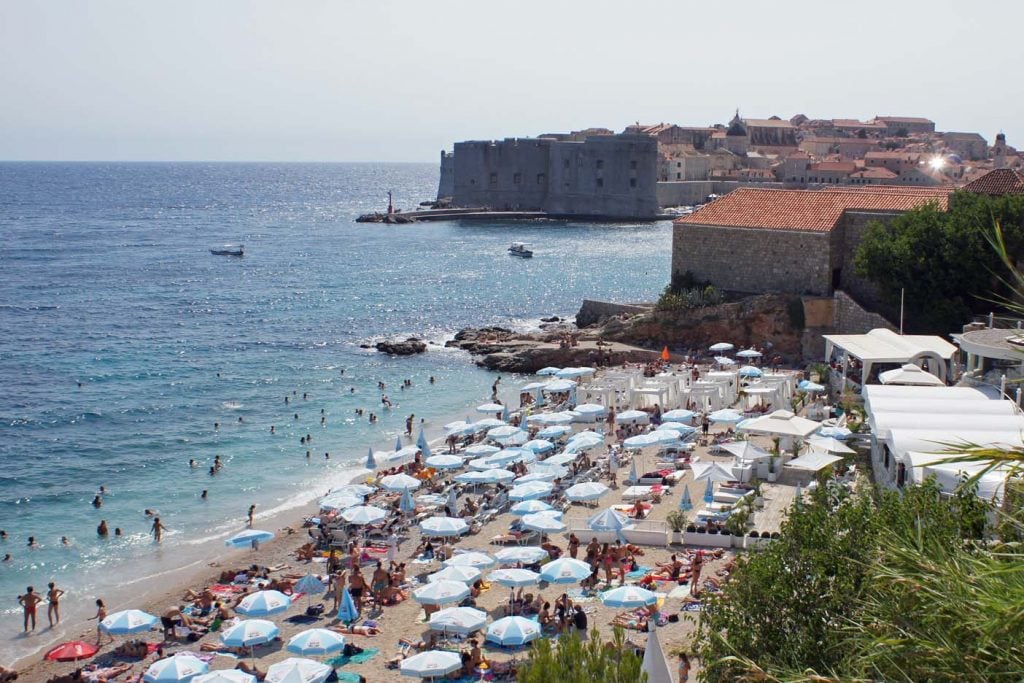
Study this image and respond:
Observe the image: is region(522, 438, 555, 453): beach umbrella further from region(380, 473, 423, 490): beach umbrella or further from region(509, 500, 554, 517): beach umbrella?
region(509, 500, 554, 517): beach umbrella

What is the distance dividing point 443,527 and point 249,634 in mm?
4193

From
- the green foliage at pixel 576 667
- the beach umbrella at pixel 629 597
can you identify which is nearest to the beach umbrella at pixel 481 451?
the beach umbrella at pixel 629 597

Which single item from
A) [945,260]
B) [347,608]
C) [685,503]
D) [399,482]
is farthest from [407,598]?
[945,260]

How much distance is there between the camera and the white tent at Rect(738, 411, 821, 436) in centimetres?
2042

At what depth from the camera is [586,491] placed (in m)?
18.7

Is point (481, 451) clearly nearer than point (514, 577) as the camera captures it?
No

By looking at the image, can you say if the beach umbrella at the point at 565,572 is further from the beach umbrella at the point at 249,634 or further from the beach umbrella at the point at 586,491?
the beach umbrella at the point at 586,491

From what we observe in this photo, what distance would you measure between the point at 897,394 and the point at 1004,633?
50.9 ft

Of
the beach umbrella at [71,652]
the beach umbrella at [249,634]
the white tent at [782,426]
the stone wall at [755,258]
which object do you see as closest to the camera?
the beach umbrella at [249,634]

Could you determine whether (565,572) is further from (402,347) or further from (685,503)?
(402,347)

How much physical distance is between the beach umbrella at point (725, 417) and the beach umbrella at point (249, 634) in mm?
11645

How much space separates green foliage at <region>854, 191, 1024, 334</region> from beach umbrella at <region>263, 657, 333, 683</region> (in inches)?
782

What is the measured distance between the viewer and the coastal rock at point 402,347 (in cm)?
3881

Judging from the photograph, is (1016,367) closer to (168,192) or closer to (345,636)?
(345,636)
